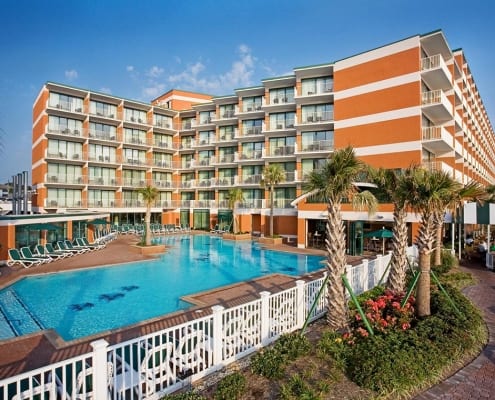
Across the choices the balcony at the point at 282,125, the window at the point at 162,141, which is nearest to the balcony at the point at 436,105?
the balcony at the point at 282,125

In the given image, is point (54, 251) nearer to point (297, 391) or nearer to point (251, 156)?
point (297, 391)

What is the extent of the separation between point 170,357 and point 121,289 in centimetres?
919

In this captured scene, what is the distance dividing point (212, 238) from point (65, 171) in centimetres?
1756

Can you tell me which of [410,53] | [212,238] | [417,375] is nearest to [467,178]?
[410,53]

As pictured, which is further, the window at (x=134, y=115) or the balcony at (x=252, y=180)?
the window at (x=134, y=115)

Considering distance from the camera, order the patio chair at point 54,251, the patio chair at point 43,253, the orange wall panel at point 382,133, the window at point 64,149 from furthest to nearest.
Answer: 1. the window at point 64,149
2. the orange wall panel at point 382,133
3. the patio chair at point 54,251
4. the patio chair at point 43,253

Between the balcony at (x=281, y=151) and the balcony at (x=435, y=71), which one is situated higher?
the balcony at (x=435, y=71)

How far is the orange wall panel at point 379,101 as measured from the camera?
21.8 metres

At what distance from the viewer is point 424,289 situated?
26.5 feet

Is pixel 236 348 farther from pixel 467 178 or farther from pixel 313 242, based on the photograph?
pixel 467 178

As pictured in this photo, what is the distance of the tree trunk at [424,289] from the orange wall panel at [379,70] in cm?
1867

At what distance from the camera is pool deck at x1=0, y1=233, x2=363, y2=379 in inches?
289

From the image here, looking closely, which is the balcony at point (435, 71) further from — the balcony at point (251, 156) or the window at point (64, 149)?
the window at point (64, 149)

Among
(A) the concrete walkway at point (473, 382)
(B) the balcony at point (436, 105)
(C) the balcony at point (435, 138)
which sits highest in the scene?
(B) the balcony at point (436, 105)
